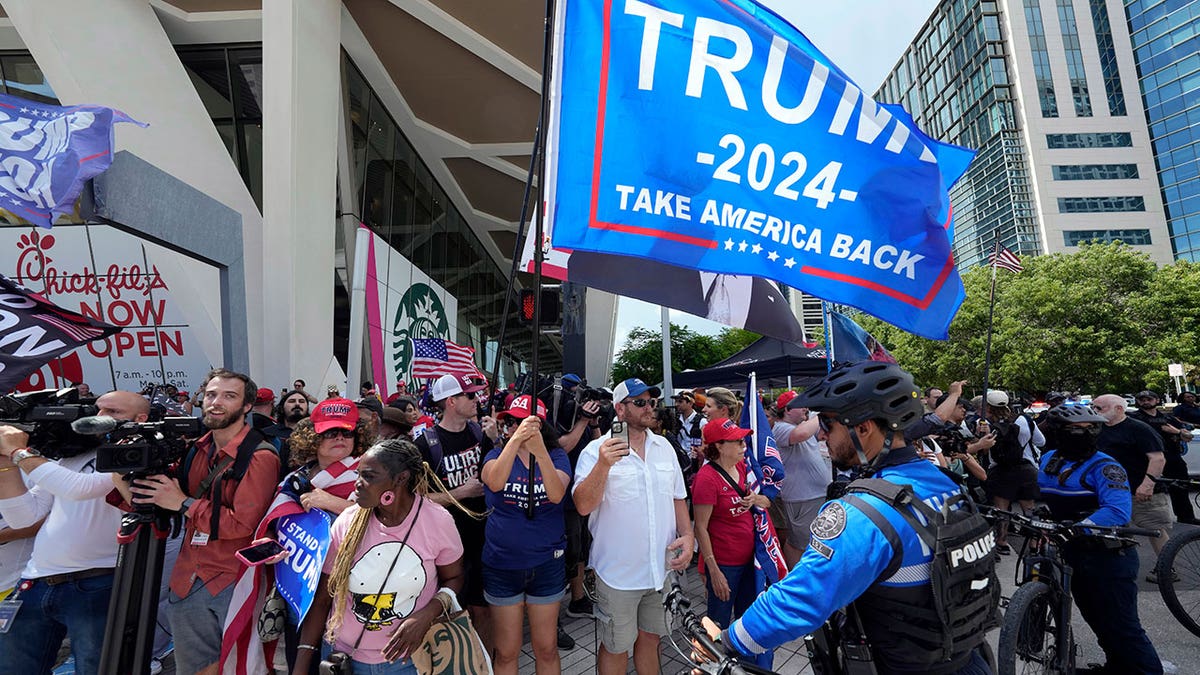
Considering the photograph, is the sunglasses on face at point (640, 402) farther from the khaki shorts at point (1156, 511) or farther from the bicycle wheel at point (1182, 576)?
the khaki shorts at point (1156, 511)

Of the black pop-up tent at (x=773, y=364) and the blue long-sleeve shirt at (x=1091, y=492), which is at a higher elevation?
the black pop-up tent at (x=773, y=364)

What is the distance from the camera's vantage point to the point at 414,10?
13.6m

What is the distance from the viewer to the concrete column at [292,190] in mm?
10922

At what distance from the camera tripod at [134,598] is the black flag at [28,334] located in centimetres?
372

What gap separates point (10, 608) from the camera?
2.83 metres

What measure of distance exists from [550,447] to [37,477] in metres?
2.52

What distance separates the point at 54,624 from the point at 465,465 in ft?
7.38

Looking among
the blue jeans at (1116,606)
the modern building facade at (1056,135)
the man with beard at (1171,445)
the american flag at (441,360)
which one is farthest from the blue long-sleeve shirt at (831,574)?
the modern building facade at (1056,135)

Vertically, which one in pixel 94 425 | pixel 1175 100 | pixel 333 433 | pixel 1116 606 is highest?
pixel 1175 100

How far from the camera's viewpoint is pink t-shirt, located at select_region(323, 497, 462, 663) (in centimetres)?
253

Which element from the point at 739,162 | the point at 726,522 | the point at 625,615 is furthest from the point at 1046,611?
the point at 739,162

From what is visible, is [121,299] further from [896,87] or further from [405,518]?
[896,87]

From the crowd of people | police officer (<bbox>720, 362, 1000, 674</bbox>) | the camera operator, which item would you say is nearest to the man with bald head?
the crowd of people

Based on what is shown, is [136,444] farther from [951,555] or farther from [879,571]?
[951,555]
